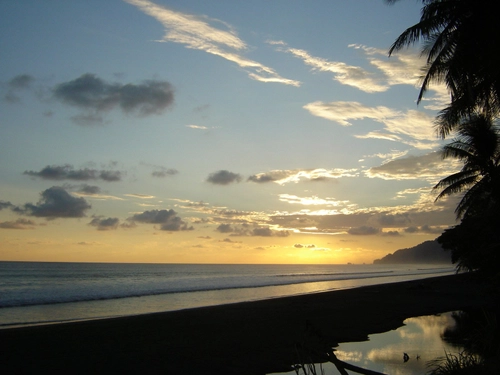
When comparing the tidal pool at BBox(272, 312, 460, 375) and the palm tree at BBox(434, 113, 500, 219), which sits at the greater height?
the palm tree at BBox(434, 113, 500, 219)

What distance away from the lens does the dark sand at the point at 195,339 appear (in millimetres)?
10320

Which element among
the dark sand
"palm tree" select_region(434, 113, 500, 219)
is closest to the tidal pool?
the dark sand

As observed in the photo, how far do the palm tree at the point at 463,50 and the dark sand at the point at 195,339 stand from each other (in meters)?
8.91

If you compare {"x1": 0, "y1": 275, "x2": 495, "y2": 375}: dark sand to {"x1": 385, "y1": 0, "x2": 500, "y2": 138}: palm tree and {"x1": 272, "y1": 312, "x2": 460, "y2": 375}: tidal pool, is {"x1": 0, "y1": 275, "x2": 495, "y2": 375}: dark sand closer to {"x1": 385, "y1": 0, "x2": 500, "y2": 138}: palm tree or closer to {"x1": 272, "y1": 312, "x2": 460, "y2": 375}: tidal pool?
{"x1": 272, "y1": 312, "x2": 460, "y2": 375}: tidal pool

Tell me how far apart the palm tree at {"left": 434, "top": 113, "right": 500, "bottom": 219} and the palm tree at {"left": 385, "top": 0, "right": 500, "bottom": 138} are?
5.46 m

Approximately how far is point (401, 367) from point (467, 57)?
9237 mm

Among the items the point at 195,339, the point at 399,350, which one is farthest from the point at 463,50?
the point at 195,339

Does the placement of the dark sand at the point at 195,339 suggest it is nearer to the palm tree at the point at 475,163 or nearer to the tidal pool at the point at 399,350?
the tidal pool at the point at 399,350

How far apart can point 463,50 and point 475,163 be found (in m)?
13.3

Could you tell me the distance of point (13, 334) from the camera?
14.5 meters

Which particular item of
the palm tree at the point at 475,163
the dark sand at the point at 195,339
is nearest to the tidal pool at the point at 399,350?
the dark sand at the point at 195,339

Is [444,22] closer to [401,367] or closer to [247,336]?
[401,367]

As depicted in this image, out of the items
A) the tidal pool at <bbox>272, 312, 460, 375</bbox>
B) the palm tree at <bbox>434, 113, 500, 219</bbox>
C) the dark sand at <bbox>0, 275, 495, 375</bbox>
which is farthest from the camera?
the palm tree at <bbox>434, 113, 500, 219</bbox>

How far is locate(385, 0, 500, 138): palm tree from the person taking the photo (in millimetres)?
11289
